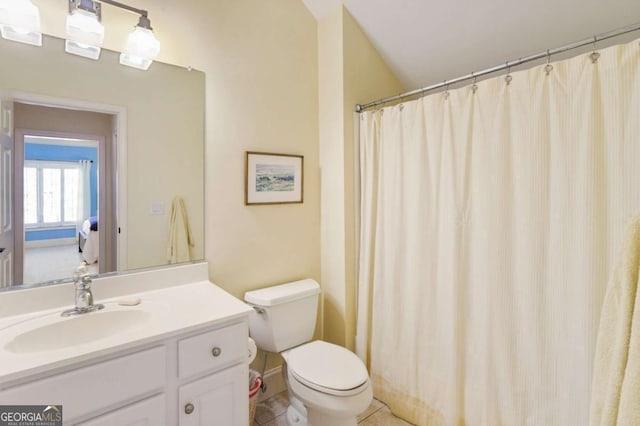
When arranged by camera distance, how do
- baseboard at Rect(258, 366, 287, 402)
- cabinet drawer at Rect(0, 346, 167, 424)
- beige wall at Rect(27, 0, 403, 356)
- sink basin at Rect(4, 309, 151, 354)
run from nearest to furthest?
1. cabinet drawer at Rect(0, 346, 167, 424)
2. sink basin at Rect(4, 309, 151, 354)
3. beige wall at Rect(27, 0, 403, 356)
4. baseboard at Rect(258, 366, 287, 402)

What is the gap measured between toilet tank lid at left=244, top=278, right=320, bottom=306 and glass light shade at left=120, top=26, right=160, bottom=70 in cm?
132

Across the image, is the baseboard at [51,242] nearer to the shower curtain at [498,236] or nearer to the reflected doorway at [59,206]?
the reflected doorway at [59,206]

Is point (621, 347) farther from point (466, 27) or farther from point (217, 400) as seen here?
point (466, 27)

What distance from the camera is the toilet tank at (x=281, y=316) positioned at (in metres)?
1.74

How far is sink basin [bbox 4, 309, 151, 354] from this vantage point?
1.08 m

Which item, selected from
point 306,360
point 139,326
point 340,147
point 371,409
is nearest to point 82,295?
point 139,326

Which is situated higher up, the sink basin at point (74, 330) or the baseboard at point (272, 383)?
the sink basin at point (74, 330)

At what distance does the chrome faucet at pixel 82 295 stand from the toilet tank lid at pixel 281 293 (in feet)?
2.40

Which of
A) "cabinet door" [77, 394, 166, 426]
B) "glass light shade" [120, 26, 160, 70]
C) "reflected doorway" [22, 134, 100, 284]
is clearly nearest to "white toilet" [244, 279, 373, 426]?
"cabinet door" [77, 394, 166, 426]

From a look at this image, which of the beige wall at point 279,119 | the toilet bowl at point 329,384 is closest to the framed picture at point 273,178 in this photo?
the beige wall at point 279,119

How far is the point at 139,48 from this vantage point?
1.45 metres

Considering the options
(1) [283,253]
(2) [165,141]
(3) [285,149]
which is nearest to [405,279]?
(1) [283,253]

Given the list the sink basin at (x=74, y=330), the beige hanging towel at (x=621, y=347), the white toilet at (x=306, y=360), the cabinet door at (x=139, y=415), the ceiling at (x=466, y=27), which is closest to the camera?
the beige hanging towel at (x=621, y=347)

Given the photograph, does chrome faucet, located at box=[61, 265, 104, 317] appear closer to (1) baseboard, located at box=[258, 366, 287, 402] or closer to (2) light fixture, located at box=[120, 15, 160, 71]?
(2) light fixture, located at box=[120, 15, 160, 71]
